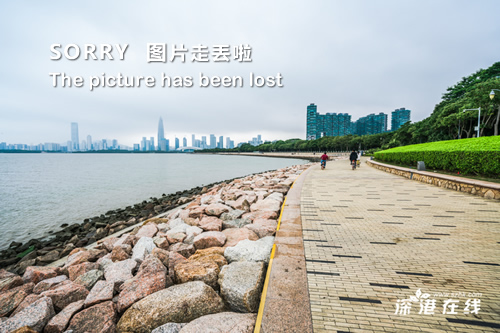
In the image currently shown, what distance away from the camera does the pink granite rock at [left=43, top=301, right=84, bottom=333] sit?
2328 mm

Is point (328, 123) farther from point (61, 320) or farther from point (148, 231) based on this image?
point (61, 320)

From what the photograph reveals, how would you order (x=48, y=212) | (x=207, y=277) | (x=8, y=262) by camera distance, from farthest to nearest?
(x=48, y=212)
(x=8, y=262)
(x=207, y=277)

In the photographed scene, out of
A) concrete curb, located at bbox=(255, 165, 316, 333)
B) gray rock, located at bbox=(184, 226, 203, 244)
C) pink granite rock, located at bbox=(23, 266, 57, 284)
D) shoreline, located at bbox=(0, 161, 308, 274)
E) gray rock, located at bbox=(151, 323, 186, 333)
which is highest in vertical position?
concrete curb, located at bbox=(255, 165, 316, 333)

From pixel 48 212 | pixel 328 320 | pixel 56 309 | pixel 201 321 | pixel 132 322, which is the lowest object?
pixel 48 212

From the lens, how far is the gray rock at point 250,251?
3.06 meters

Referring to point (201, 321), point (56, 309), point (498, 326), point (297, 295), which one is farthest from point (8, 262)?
point (498, 326)

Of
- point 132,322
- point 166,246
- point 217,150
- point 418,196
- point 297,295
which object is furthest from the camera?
point 217,150

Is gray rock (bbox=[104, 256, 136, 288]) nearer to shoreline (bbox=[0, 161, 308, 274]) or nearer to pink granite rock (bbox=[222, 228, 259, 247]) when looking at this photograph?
pink granite rock (bbox=[222, 228, 259, 247])

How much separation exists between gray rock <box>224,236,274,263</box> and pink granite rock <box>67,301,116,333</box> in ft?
4.88

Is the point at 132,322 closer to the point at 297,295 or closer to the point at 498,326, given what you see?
the point at 297,295

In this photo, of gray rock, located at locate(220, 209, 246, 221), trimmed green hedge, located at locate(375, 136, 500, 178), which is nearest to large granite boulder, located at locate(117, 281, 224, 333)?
gray rock, located at locate(220, 209, 246, 221)

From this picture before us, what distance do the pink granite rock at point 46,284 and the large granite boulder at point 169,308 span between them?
1956 mm

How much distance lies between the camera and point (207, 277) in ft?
8.70

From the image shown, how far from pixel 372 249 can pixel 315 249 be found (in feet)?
2.48
